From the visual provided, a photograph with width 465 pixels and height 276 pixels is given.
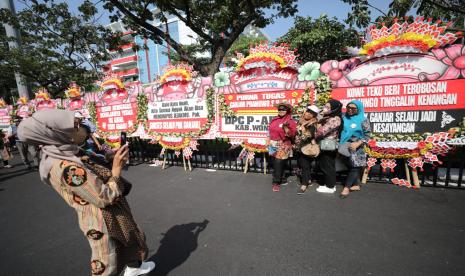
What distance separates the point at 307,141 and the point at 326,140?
1.19 feet

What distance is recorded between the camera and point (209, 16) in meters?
9.59

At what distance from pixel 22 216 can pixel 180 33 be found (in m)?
38.5

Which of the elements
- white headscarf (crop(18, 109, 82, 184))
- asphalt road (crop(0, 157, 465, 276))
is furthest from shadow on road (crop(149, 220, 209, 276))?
white headscarf (crop(18, 109, 82, 184))

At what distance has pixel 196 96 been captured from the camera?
6301mm

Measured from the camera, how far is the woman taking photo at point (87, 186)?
162 centimetres

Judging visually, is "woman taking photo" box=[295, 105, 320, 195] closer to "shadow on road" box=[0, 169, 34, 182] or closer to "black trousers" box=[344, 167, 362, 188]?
"black trousers" box=[344, 167, 362, 188]

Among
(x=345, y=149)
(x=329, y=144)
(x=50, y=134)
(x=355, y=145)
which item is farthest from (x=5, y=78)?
(x=355, y=145)

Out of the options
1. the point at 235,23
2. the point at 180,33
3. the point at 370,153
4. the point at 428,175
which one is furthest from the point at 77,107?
the point at 180,33

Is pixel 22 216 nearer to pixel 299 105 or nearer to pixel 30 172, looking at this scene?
pixel 30 172

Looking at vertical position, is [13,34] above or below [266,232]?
above

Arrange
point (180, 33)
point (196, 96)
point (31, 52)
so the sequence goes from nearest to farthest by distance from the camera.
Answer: point (196, 96), point (31, 52), point (180, 33)

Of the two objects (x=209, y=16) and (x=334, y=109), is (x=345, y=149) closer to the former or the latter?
(x=334, y=109)

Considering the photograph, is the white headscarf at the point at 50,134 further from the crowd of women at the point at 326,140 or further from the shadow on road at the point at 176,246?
the crowd of women at the point at 326,140

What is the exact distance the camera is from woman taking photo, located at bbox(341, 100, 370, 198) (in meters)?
4.15
